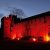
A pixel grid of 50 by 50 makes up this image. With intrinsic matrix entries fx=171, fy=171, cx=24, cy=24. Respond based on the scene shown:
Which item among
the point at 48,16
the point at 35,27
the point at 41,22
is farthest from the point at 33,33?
the point at 48,16

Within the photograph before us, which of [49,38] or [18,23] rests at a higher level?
[18,23]

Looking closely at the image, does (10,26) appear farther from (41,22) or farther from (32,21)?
(41,22)

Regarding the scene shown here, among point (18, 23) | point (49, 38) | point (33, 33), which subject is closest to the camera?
point (49, 38)

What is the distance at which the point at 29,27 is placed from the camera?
50.0 m

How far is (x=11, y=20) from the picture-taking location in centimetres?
6316

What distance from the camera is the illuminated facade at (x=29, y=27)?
42.4 metres

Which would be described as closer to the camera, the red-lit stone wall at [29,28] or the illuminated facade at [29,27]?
the illuminated facade at [29,27]

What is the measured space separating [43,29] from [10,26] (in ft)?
70.3

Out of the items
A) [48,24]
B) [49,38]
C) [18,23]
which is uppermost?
[18,23]

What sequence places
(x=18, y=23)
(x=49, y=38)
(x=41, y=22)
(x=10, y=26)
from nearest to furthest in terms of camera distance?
(x=49, y=38) < (x=41, y=22) < (x=18, y=23) < (x=10, y=26)

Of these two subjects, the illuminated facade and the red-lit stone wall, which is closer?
the illuminated facade

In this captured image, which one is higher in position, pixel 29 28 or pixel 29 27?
pixel 29 27

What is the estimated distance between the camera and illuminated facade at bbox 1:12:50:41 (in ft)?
139

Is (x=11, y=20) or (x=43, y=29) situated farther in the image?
(x=11, y=20)
